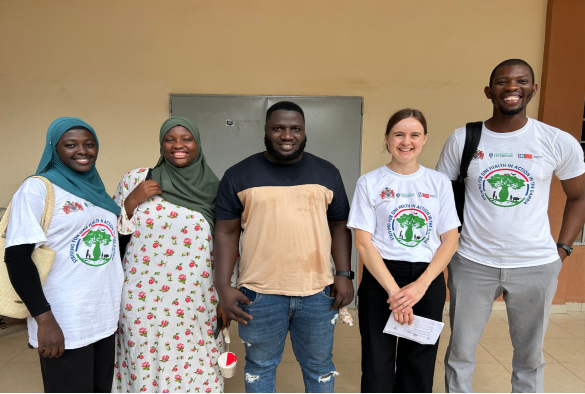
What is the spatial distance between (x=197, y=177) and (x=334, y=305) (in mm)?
995

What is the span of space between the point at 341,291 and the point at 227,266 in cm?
57

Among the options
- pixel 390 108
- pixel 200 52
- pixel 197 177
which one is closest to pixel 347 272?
Result: pixel 197 177

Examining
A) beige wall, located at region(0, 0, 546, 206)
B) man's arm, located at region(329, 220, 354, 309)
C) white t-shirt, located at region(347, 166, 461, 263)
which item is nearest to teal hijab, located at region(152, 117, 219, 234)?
man's arm, located at region(329, 220, 354, 309)

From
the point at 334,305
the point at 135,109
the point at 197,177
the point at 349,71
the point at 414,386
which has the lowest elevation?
the point at 414,386

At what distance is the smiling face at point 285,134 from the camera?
1742 mm

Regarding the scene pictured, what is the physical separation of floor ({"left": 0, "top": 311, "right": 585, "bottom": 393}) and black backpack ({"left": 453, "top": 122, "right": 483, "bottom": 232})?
1.11m

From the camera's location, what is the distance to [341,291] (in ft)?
5.99

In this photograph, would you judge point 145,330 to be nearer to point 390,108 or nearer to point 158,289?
point 158,289

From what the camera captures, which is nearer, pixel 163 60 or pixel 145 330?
pixel 145 330

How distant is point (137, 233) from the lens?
190 centimetres

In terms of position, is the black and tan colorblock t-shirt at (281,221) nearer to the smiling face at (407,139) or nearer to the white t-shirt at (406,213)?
the white t-shirt at (406,213)

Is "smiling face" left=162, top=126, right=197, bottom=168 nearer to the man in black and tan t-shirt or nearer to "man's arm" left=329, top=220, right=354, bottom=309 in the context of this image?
the man in black and tan t-shirt

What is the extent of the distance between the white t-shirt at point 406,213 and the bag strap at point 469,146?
7.8 inches

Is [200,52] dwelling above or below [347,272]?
above
